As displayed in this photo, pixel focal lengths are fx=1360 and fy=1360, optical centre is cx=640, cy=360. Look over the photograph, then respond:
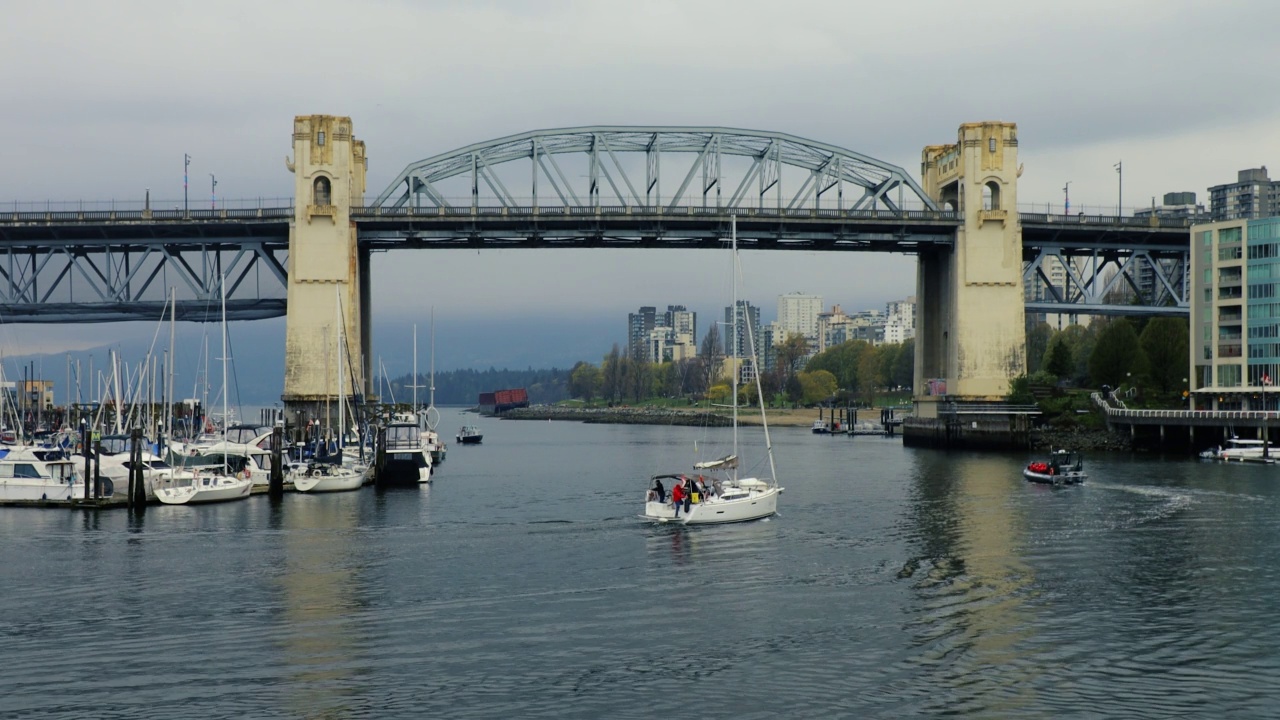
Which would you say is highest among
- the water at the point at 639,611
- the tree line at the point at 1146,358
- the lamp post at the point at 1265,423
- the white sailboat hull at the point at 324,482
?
the tree line at the point at 1146,358

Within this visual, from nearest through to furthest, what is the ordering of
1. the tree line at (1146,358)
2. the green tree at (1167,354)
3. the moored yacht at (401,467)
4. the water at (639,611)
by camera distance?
the water at (639,611)
the moored yacht at (401,467)
the tree line at (1146,358)
the green tree at (1167,354)

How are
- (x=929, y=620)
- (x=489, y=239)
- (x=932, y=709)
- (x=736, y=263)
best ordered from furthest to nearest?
(x=489, y=239)
(x=736, y=263)
(x=929, y=620)
(x=932, y=709)

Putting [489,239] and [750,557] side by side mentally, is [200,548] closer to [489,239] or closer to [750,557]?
[750,557]

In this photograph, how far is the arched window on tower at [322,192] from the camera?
341 feet

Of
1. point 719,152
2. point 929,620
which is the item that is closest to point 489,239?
point 719,152

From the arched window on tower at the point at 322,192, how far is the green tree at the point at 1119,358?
7643 centimetres

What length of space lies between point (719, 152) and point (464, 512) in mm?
55336

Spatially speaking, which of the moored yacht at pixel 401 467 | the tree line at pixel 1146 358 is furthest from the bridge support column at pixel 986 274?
the moored yacht at pixel 401 467

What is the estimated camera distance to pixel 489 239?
358ft

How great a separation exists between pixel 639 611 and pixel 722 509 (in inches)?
755

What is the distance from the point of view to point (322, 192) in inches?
4119

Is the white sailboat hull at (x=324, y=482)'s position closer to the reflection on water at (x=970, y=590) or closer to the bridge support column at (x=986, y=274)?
the reflection on water at (x=970, y=590)

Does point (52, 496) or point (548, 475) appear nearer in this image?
point (52, 496)

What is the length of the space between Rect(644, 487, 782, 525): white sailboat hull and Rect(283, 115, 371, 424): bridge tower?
4697cm
